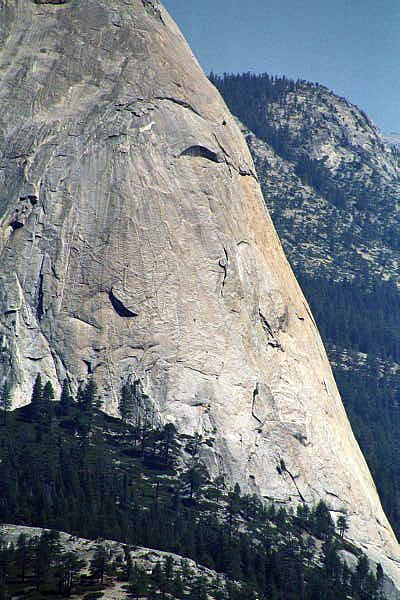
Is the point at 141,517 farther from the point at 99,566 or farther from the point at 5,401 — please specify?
the point at 5,401

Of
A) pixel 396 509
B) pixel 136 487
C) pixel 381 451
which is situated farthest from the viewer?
pixel 381 451

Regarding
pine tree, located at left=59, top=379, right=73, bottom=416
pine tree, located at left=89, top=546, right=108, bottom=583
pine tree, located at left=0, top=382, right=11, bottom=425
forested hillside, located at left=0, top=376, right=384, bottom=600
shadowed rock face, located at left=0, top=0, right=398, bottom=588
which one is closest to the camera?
pine tree, located at left=89, top=546, right=108, bottom=583

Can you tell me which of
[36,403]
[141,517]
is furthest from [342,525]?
[36,403]

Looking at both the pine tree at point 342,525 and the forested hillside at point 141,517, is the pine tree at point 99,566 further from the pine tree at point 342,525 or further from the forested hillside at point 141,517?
the pine tree at point 342,525

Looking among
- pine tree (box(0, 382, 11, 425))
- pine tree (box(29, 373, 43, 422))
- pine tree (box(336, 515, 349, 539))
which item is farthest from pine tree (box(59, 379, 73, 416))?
pine tree (box(336, 515, 349, 539))

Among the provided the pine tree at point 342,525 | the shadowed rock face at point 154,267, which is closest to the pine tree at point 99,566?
the shadowed rock face at point 154,267

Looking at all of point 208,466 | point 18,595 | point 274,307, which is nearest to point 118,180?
point 274,307

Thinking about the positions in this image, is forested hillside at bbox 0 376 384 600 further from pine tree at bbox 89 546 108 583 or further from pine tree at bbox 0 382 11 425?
pine tree at bbox 0 382 11 425

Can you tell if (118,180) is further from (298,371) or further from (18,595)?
(18,595)
